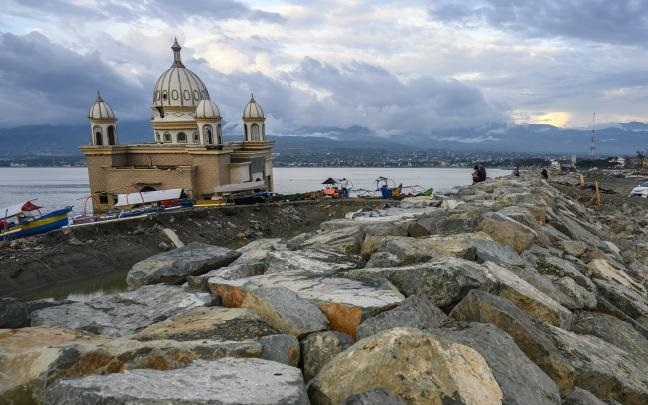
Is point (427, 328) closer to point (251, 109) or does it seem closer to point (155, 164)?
point (155, 164)

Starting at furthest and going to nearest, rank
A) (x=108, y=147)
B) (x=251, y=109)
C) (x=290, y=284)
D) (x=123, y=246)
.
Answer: (x=251, y=109)
(x=108, y=147)
(x=123, y=246)
(x=290, y=284)

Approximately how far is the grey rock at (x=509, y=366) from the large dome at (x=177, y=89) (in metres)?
43.9

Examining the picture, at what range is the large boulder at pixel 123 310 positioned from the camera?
13.3 ft

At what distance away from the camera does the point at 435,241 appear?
18.0 ft

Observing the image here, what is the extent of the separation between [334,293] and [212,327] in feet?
3.67

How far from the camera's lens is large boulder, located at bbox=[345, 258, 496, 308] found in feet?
13.9

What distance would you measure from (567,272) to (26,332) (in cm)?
600

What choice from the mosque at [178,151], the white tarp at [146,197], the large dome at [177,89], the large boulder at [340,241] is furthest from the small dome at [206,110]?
the large boulder at [340,241]

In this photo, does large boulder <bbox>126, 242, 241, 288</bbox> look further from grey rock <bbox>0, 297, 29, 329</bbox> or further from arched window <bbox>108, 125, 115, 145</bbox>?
arched window <bbox>108, 125, 115, 145</bbox>

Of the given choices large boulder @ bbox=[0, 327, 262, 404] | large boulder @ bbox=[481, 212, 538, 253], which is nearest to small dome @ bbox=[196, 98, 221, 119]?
large boulder @ bbox=[481, 212, 538, 253]

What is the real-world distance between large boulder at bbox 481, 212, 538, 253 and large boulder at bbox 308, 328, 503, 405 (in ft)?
12.4

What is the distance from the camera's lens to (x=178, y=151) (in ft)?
129

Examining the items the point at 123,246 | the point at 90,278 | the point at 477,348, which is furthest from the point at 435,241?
the point at 123,246

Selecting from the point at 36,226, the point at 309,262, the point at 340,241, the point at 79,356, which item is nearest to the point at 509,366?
the point at 309,262
